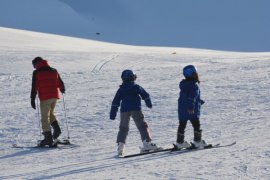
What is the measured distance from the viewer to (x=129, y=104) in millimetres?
8992

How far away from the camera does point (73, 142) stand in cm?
1056

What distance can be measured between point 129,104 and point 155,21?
10762 cm

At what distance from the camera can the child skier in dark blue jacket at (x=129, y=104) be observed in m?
8.89

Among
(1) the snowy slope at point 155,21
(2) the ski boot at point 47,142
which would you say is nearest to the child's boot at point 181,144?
(2) the ski boot at point 47,142

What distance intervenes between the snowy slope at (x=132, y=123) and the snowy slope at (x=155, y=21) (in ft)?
208

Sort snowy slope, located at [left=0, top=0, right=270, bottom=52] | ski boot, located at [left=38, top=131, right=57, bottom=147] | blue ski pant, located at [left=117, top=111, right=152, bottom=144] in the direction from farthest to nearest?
snowy slope, located at [left=0, top=0, right=270, bottom=52] → ski boot, located at [left=38, top=131, right=57, bottom=147] → blue ski pant, located at [left=117, top=111, right=152, bottom=144]

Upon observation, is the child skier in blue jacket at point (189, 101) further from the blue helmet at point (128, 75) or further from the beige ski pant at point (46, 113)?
the beige ski pant at point (46, 113)

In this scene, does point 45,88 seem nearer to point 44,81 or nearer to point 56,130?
point 44,81

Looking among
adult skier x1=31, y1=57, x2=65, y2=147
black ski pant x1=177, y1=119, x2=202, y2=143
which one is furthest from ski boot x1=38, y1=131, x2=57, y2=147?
black ski pant x1=177, y1=119, x2=202, y2=143

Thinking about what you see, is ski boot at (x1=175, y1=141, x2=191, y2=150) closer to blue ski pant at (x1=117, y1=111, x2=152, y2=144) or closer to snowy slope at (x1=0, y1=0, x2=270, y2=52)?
blue ski pant at (x1=117, y1=111, x2=152, y2=144)

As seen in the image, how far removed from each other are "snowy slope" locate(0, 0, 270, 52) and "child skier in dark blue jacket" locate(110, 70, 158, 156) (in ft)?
248

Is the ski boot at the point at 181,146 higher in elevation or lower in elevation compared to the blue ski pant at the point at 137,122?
Answer: lower

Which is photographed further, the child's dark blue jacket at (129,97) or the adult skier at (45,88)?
the adult skier at (45,88)

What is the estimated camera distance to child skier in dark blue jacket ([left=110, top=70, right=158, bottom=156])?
889 cm
